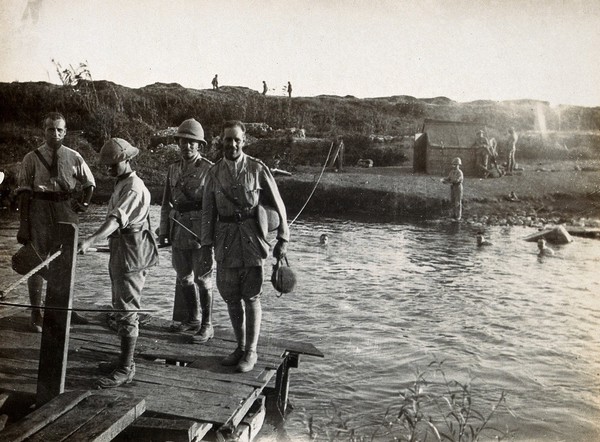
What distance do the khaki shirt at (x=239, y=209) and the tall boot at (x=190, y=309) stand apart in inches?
41.1

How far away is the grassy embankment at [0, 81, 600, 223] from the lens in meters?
15.4

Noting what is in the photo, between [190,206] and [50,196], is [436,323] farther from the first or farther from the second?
[50,196]

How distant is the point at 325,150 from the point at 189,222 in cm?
2063

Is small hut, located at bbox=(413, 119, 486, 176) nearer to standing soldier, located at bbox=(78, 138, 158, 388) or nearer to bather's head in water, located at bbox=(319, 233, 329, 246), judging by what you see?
bather's head in water, located at bbox=(319, 233, 329, 246)

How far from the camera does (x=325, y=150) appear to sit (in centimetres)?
2581

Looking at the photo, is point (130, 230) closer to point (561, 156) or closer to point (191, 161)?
point (191, 161)

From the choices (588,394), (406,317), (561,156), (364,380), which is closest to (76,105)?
(406,317)

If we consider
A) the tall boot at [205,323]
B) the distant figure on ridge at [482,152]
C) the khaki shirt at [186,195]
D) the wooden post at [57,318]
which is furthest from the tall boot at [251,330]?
the distant figure on ridge at [482,152]

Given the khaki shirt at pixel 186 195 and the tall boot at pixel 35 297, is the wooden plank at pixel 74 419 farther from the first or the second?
the khaki shirt at pixel 186 195

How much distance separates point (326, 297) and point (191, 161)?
520cm

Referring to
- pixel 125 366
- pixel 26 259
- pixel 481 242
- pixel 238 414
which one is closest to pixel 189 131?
pixel 26 259

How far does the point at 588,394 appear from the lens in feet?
20.9

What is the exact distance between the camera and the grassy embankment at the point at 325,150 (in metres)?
15.4

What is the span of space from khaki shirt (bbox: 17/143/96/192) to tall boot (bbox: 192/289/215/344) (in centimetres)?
149
